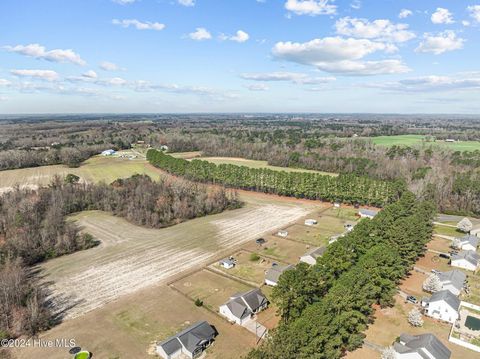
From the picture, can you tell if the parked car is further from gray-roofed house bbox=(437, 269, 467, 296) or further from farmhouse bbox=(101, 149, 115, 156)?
farmhouse bbox=(101, 149, 115, 156)

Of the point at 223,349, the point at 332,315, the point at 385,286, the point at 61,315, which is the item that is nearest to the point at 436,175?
the point at 385,286

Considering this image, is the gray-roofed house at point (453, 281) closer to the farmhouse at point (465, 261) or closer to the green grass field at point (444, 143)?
the farmhouse at point (465, 261)

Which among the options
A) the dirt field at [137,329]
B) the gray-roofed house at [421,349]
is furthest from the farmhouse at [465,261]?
→ the dirt field at [137,329]

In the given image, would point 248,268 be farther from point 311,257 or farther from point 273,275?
point 311,257

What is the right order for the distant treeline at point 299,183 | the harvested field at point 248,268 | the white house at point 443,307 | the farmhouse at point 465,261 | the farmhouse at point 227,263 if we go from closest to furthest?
the white house at point 443,307, the harvested field at point 248,268, the farmhouse at point 227,263, the farmhouse at point 465,261, the distant treeline at point 299,183

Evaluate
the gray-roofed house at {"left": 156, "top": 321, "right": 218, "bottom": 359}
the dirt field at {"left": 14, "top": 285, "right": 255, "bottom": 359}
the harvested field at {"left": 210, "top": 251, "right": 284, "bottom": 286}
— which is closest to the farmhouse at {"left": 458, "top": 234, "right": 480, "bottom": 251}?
the harvested field at {"left": 210, "top": 251, "right": 284, "bottom": 286}

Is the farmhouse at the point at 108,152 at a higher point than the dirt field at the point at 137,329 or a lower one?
higher
